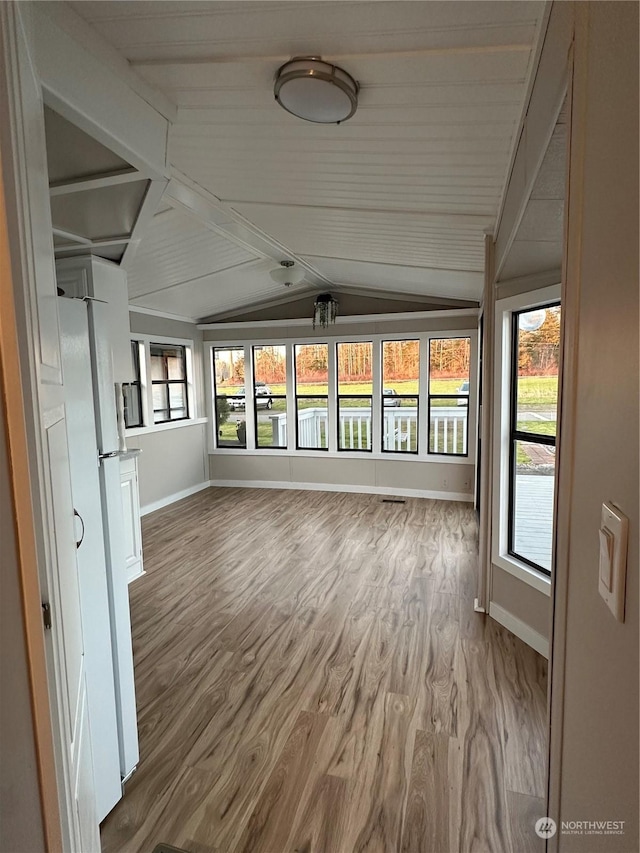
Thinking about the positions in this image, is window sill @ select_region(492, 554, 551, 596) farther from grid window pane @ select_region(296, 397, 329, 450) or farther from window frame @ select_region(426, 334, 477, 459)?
grid window pane @ select_region(296, 397, 329, 450)

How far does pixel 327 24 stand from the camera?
1239 mm

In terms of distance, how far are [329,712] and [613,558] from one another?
203 cm

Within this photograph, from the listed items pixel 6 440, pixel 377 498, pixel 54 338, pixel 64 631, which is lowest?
pixel 377 498

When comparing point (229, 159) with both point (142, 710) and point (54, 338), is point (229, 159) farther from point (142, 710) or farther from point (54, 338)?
point (142, 710)

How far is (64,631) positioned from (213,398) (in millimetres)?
6158

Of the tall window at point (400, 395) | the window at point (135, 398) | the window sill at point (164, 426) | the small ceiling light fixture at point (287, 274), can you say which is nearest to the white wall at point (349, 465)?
the tall window at point (400, 395)

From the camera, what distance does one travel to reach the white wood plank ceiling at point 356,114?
1.22 meters

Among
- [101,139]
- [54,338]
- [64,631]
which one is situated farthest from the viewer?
[101,139]

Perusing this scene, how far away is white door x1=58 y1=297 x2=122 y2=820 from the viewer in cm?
153

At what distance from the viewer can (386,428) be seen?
632 cm

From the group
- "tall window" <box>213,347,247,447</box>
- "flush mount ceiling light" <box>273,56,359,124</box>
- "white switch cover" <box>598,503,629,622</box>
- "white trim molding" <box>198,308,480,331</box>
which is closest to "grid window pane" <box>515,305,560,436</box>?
"flush mount ceiling light" <box>273,56,359,124</box>

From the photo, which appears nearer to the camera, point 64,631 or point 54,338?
point 64,631

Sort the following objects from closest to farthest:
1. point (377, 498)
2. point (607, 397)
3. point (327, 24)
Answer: point (607, 397), point (327, 24), point (377, 498)

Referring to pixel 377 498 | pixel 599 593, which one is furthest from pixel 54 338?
pixel 377 498
